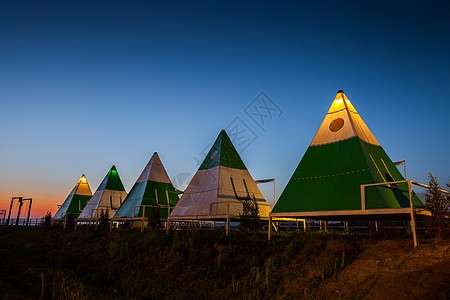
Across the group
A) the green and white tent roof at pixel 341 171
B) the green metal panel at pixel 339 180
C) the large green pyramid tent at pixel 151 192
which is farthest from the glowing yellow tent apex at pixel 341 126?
→ the large green pyramid tent at pixel 151 192

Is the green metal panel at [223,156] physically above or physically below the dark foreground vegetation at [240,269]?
above

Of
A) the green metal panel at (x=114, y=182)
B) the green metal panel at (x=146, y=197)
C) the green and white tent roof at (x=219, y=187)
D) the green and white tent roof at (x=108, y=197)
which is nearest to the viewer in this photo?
the green and white tent roof at (x=219, y=187)

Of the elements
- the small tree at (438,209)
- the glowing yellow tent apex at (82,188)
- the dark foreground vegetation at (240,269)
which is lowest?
the dark foreground vegetation at (240,269)

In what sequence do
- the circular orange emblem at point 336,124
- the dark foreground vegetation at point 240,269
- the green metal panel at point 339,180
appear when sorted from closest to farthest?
1. the dark foreground vegetation at point 240,269
2. the green metal panel at point 339,180
3. the circular orange emblem at point 336,124

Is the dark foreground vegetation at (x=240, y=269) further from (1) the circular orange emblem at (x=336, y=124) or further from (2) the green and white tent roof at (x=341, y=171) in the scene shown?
(1) the circular orange emblem at (x=336, y=124)

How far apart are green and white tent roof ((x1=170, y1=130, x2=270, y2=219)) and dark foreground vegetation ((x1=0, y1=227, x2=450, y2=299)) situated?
84.5 inches

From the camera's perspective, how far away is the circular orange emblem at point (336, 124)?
46.6 ft

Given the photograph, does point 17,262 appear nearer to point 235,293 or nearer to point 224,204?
point 224,204

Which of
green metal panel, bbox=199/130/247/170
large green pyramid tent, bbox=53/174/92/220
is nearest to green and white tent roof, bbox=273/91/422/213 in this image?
green metal panel, bbox=199/130/247/170

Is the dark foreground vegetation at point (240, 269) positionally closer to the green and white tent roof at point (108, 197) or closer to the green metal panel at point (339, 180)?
the green metal panel at point (339, 180)

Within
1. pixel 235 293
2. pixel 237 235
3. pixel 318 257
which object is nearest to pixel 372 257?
pixel 318 257

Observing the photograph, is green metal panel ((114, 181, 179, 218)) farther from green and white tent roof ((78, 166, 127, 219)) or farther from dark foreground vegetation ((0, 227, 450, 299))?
dark foreground vegetation ((0, 227, 450, 299))

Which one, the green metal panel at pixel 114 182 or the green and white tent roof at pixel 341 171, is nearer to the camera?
the green and white tent roof at pixel 341 171

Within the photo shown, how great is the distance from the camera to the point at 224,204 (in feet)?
59.3
